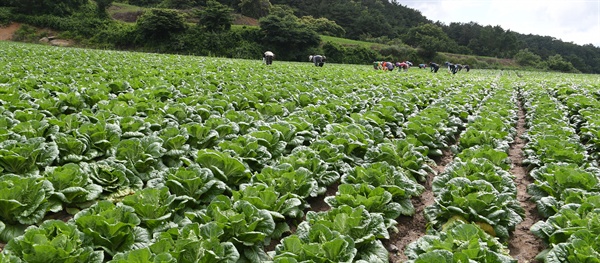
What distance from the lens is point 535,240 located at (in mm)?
4285

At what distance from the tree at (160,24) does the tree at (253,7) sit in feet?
100

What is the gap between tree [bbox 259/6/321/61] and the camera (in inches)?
2167

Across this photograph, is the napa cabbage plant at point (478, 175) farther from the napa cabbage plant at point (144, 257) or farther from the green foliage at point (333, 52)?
the green foliage at point (333, 52)

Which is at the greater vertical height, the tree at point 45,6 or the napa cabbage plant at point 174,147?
the tree at point 45,6

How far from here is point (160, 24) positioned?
48344 mm

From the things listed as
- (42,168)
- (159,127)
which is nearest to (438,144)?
(159,127)

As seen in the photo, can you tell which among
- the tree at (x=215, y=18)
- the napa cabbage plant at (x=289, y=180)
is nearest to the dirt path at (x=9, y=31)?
the tree at (x=215, y=18)

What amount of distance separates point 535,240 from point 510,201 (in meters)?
0.47

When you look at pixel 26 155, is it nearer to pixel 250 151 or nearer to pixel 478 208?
pixel 250 151

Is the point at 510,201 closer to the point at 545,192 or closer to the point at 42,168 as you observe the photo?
the point at 545,192

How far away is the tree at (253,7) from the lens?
78.8 metres

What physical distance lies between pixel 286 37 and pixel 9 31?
34.2 metres

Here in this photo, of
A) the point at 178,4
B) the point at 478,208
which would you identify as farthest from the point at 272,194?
the point at 178,4

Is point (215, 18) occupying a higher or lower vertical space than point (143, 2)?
lower
